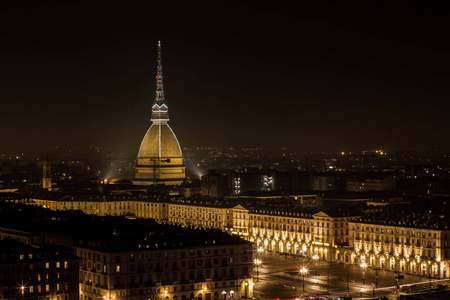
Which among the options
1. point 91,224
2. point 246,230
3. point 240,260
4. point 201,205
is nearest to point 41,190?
point 201,205

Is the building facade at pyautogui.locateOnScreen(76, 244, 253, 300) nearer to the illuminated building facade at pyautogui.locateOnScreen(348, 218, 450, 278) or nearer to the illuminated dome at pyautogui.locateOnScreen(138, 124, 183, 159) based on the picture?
the illuminated building facade at pyautogui.locateOnScreen(348, 218, 450, 278)

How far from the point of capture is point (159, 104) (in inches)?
7215

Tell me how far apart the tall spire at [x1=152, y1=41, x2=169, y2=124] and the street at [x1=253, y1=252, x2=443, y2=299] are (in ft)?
264

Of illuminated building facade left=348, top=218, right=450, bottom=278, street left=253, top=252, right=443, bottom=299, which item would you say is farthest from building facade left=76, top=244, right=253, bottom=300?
illuminated building facade left=348, top=218, right=450, bottom=278

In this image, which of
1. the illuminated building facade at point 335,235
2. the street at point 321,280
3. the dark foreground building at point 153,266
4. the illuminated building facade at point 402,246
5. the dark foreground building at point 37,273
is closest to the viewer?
the dark foreground building at point 37,273

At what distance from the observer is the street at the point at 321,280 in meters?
83.0

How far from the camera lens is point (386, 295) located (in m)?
81.5

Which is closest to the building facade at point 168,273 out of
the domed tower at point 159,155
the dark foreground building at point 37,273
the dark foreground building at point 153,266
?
the dark foreground building at point 153,266

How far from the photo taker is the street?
83.0 m

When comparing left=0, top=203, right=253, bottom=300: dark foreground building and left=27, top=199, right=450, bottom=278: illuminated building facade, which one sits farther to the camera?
left=27, top=199, right=450, bottom=278: illuminated building facade

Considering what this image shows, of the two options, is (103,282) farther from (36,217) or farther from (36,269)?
(36,217)

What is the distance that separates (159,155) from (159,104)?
29.8ft

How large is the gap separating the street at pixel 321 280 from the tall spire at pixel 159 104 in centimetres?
8061

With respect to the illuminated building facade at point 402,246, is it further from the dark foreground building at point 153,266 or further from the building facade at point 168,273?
the building facade at point 168,273
